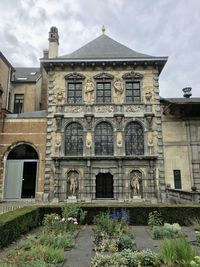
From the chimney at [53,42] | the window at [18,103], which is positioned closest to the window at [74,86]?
the chimney at [53,42]

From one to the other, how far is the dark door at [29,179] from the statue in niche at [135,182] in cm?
802

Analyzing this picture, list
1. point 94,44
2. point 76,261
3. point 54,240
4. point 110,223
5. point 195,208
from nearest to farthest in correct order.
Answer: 1. point 76,261
2. point 54,240
3. point 110,223
4. point 195,208
5. point 94,44

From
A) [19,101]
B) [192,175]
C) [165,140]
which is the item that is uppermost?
[19,101]

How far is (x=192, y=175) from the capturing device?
1973 cm

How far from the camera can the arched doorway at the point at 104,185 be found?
1922cm

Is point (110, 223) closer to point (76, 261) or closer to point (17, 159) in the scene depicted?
point (76, 261)

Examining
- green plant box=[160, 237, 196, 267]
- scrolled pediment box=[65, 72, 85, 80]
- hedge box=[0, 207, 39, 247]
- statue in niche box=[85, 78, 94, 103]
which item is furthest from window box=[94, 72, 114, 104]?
green plant box=[160, 237, 196, 267]

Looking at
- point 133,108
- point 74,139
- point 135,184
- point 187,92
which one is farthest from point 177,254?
point 187,92

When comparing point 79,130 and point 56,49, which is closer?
point 79,130

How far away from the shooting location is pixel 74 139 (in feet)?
65.8

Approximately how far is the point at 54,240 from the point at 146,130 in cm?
1424

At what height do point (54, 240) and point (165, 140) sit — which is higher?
point (165, 140)

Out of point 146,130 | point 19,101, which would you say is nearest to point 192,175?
point 146,130

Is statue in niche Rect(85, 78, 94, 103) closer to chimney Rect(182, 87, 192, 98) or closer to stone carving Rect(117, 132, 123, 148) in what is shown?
stone carving Rect(117, 132, 123, 148)
